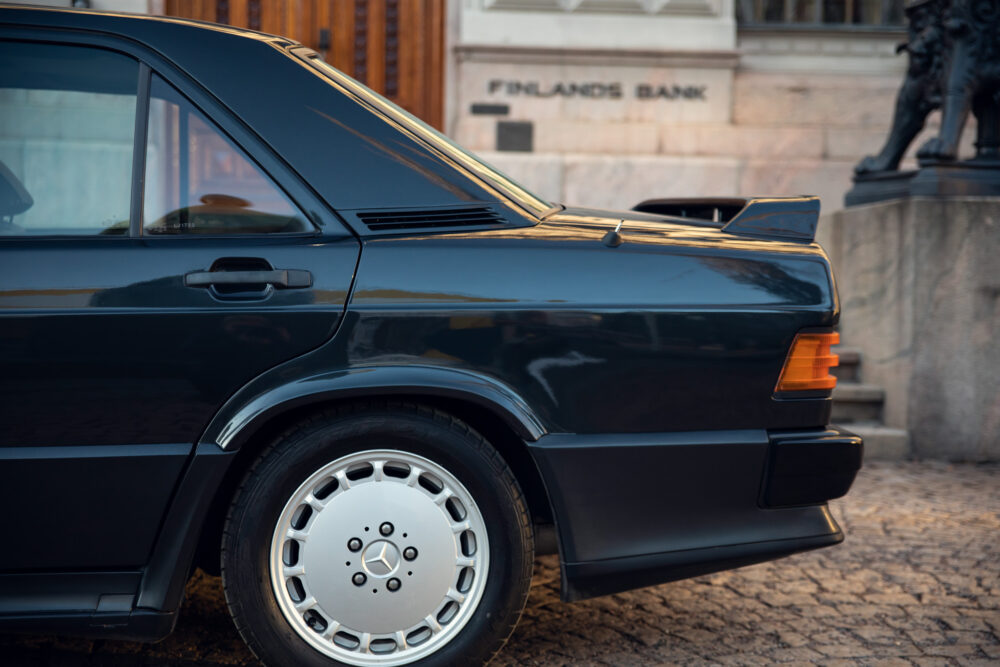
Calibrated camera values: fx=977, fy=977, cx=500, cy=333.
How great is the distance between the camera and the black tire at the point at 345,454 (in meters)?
2.38

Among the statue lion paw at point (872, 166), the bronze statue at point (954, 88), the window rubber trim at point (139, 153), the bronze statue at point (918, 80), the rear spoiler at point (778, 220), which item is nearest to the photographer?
the window rubber trim at point (139, 153)

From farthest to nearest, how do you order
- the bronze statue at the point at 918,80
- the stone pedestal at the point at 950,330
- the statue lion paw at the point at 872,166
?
the statue lion paw at the point at 872,166
the bronze statue at the point at 918,80
the stone pedestal at the point at 950,330

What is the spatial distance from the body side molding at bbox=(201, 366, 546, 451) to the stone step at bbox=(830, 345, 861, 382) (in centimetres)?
428

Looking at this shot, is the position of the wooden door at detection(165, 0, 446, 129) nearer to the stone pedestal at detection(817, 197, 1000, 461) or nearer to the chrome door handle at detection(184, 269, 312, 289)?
the stone pedestal at detection(817, 197, 1000, 461)

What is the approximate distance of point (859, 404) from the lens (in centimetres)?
600

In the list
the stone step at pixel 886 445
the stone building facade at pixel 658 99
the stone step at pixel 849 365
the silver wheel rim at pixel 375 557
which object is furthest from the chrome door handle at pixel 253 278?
the stone building facade at pixel 658 99

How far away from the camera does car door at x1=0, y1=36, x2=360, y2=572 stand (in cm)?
228

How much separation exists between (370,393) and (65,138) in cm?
103

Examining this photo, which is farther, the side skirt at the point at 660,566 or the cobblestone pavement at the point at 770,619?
the cobblestone pavement at the point at 770,619

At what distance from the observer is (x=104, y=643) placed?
2916 millimetres

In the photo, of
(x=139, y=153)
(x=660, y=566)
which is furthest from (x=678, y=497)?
(x=139, y=153)

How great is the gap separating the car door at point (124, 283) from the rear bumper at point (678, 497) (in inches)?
29.3

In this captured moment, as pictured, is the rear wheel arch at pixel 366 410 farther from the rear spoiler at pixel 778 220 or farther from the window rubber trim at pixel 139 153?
the rear spoiler at pixel 778 220

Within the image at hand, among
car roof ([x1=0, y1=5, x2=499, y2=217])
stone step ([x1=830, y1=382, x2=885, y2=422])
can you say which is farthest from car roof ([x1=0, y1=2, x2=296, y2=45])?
stone step ([x1=830, y1=382, x2=885, y2=422])
